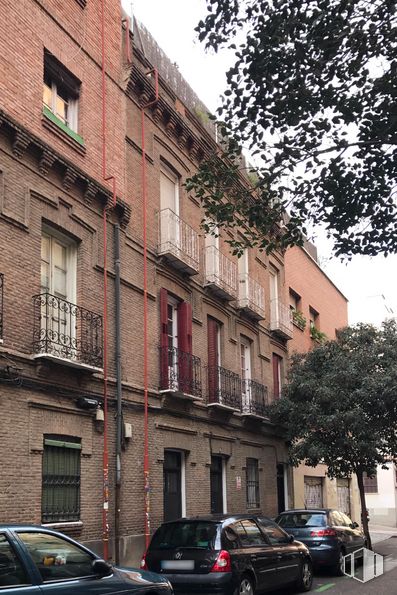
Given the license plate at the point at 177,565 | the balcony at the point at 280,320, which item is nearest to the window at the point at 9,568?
the license plate at the point at 177,565

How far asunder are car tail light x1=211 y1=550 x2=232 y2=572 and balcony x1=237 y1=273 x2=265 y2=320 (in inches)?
440

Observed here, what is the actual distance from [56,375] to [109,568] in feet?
18.6

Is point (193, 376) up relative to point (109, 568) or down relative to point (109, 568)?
up

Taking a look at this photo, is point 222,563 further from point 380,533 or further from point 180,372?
point 380,533

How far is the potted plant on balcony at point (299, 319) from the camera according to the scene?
2715cm

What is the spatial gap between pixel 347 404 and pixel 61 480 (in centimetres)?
989

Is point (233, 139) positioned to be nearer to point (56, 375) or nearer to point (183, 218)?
point (56, 375)

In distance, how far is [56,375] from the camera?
12.4 metres

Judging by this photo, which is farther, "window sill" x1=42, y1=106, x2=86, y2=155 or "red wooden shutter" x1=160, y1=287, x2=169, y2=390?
"red wooden shutter" x1=160, y1=287, x2=169, y2=390

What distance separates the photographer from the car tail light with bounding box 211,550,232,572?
10094mm

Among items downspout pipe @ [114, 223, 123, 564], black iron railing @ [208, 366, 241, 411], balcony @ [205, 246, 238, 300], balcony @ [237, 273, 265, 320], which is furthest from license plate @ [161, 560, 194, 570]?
balcony @ [237, 273, 265, 320]

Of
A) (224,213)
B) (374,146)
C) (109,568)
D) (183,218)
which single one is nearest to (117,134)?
(183,218)

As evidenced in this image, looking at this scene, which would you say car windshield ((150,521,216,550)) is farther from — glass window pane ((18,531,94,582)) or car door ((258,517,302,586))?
glass window pane ((18,531,94,582))

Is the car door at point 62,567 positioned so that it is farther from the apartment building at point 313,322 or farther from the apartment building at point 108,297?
the apartment building at point 313,322
